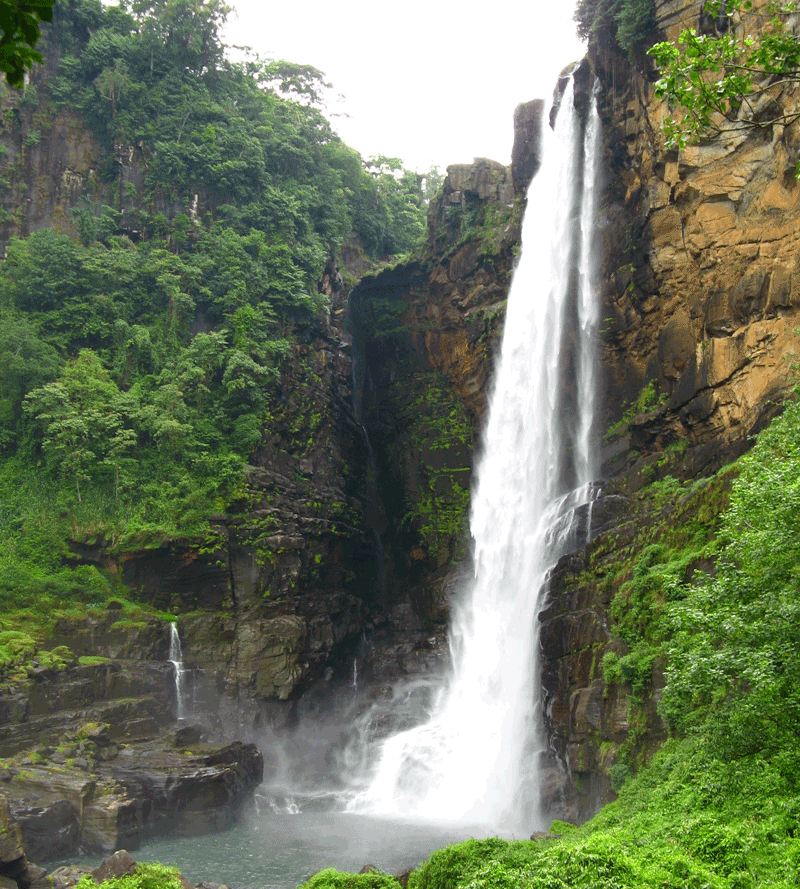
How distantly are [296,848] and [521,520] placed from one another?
39.0 feet

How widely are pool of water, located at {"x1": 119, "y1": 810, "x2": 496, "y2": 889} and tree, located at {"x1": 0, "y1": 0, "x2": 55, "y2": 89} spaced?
1519 cm

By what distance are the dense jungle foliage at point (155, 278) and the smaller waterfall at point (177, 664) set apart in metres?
2.86

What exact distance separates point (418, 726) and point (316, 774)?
11.9 feet

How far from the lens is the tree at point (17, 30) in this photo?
88.8 inches

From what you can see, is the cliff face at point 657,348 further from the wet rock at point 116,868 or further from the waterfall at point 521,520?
the wet rock at point 116,868

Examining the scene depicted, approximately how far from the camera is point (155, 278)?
30.5m

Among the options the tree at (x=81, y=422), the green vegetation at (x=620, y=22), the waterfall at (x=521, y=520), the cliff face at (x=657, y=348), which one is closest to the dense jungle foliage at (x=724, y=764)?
the cliff face at (x=657, y=348)

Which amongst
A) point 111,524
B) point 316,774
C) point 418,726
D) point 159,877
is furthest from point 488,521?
point 159,877

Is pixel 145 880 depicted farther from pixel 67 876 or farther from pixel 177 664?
pixel 177 664

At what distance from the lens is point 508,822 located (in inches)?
693

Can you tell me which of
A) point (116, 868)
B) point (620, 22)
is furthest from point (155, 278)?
point (116, 868)

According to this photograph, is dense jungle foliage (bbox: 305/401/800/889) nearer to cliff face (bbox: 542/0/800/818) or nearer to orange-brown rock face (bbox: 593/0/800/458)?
cliff face (bbox: 542/0/800/818)

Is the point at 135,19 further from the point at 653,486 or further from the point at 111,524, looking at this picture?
the point at 653,486

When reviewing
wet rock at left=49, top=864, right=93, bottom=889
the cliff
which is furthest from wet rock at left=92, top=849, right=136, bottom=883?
the cliff
